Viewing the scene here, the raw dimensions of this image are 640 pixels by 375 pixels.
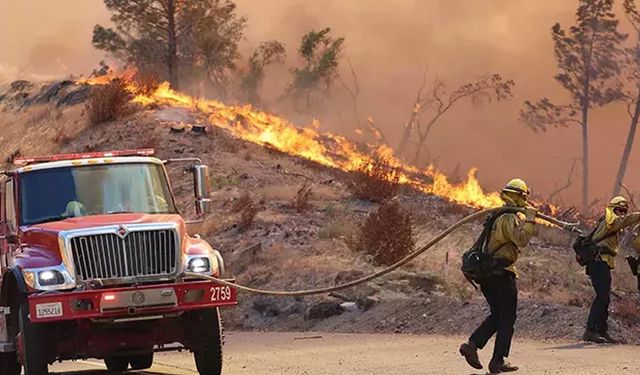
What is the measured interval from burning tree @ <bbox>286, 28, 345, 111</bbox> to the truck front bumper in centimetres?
6836

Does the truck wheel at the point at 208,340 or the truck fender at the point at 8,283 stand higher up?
the truck fender at the point at 8,283

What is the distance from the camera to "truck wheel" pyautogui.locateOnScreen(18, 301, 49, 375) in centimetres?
1234

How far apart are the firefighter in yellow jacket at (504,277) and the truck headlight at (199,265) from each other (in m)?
2.63

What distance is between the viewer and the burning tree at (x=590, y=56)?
2630 inches

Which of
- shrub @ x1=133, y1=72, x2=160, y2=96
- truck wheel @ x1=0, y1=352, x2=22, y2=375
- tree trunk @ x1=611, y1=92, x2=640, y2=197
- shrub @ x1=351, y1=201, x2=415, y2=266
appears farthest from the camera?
tree trunk @ x1=611, y1=92, x2=640, y2=197

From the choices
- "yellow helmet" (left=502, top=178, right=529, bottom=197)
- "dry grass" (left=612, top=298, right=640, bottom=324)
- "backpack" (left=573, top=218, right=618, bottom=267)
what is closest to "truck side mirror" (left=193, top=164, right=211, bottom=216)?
"yellow helmet" (left=502, top=178, right=529, bottom=197)

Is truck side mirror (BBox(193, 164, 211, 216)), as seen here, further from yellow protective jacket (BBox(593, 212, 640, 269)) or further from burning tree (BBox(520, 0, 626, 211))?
burning tree (BBox(520, 0, 626, 211))

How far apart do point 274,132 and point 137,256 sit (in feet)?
125

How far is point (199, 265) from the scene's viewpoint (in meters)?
12.7

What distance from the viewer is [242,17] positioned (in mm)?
74438

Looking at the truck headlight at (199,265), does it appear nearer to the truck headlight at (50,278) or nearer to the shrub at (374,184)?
the truck headlight at (50,278)

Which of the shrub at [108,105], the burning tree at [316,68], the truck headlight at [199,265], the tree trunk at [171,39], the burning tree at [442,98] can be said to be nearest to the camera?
the truck headlight at [199,265]

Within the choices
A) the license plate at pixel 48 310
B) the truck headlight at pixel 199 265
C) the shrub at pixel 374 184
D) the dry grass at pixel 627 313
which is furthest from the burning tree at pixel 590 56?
the license plate at pixel 48 310

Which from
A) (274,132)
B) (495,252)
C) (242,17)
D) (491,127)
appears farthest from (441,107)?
(495,252)
